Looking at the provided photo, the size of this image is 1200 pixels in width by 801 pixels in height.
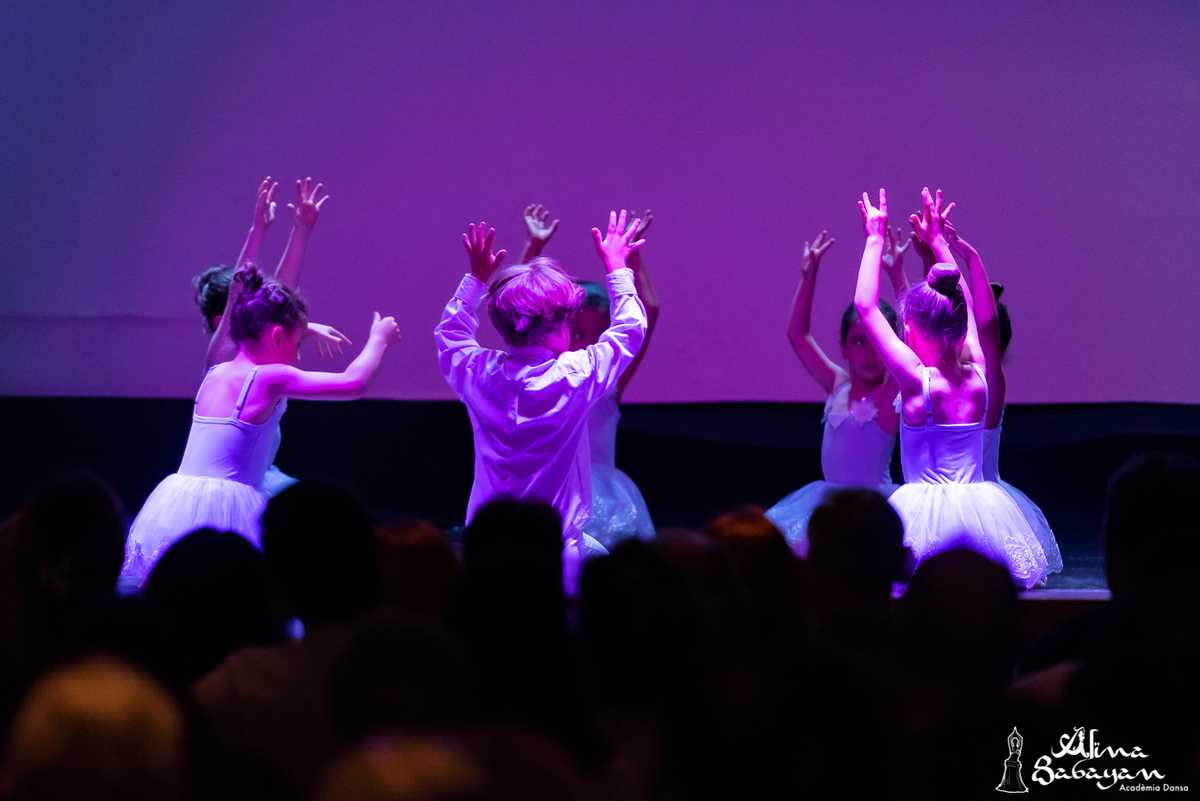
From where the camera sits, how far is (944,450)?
3494 millimetres

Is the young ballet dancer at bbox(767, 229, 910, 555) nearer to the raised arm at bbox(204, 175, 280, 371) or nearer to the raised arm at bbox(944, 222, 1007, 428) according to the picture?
the raised arm at bbox(944, 222, 1007, 428)

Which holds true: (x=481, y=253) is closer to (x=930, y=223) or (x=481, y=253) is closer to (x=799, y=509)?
(x=930, y=223)

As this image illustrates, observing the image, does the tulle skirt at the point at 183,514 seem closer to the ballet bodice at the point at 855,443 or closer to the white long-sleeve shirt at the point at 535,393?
the white long-sleeve shirt at the point at 535,393

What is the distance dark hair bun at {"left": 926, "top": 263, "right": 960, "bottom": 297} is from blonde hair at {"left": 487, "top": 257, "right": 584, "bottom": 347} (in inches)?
35.0

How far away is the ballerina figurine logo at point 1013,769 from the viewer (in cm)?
154

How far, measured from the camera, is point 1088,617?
1.85 m

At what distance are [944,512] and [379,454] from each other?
2.91 m

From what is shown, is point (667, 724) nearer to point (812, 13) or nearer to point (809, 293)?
point (809, 293)

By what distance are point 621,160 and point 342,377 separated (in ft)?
7.76

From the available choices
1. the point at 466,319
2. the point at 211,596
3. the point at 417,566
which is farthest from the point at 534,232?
→ the point at 211,596

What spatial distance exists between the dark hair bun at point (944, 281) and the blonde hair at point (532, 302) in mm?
890

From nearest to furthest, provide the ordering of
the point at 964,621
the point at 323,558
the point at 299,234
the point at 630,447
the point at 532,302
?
the point at 964,621
the point at 323,558
the point at 532,302
the point at 299,234
the point at 630,447

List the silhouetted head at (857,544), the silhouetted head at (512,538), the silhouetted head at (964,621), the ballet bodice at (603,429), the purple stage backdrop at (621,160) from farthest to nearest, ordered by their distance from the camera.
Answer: the purple stage backdrop at (621,160) → the ballet bodice at (603,429) → the silhouetted head at (857,544) → the silhouetted head at (964,621) → the silhouetted head at (512,538)

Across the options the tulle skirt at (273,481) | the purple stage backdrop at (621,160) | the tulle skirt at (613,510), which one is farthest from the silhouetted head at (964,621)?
the purple stage backdrop at (621,160)
